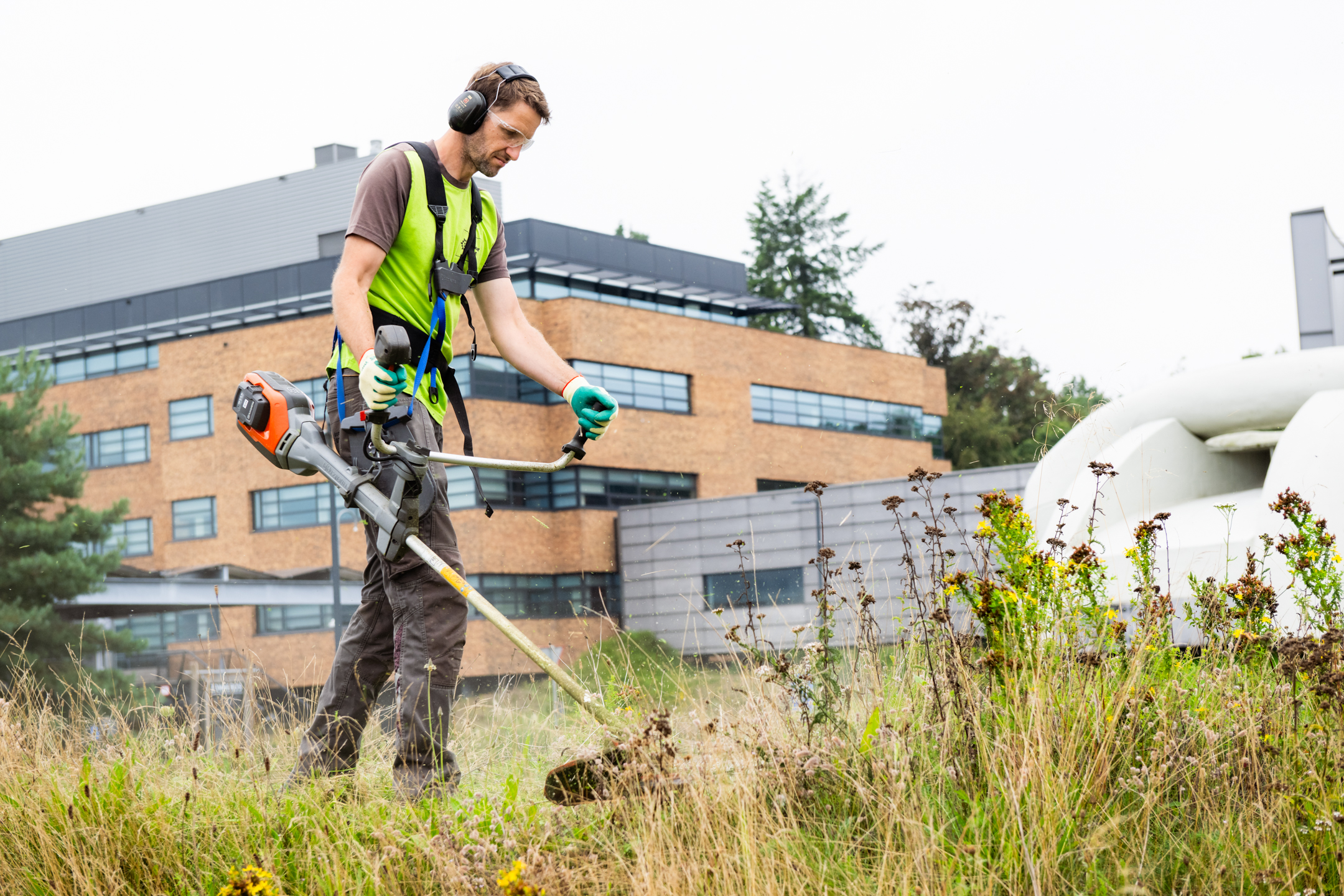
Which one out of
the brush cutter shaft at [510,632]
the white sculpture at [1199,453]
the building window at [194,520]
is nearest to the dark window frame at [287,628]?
the building window at [194,520]

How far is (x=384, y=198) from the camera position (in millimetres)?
3768

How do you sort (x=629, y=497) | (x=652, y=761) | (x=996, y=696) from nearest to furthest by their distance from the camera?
(x=652, y=761)
(x=996, y=696)
(x=629, y=497)

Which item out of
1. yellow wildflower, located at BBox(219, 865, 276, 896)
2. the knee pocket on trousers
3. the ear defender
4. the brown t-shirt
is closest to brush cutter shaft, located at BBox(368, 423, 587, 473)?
the knee pocket on trousers

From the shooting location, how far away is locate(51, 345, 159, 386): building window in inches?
1762

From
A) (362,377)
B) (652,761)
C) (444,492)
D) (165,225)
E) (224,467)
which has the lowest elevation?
(652,761)

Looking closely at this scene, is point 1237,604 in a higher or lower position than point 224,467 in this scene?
lower

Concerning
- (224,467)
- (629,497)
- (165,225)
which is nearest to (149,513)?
(224,467)

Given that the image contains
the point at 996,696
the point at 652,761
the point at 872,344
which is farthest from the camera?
the point at 872,344

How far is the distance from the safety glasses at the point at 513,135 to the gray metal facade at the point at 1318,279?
766 inches

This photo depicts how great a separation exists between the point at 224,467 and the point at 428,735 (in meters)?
40.0

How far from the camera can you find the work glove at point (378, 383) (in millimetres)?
3357

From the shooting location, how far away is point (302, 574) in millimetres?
37969

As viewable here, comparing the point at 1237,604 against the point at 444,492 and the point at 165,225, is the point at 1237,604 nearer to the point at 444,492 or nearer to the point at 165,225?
the point at 444,492

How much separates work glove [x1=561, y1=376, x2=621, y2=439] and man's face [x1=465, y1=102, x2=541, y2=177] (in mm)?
701
